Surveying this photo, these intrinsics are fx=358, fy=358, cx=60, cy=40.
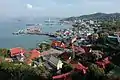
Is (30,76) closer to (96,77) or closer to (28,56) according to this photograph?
(96,77)

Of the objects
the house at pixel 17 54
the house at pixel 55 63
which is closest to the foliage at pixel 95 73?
the house at pixel 55 63

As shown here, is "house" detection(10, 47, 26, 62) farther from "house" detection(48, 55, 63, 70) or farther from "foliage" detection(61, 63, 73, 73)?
"foliage" detection(61, 63, 73, 73)

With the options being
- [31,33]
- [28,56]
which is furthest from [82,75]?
[31,33]

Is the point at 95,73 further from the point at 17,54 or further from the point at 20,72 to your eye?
the point at 17,54

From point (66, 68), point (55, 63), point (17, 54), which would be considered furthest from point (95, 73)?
point (17, 54)

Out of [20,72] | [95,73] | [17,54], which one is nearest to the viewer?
[95,73]

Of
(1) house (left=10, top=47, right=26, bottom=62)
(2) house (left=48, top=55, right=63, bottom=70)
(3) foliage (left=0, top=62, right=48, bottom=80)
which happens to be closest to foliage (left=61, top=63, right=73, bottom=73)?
(2) house (left=48, top=55, right=63, bottom=70)

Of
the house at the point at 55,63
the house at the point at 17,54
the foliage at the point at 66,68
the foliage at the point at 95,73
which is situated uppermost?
the foliage at the point at 95,73

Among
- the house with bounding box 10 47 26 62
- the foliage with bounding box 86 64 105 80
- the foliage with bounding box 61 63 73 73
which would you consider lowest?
the house with bounding box 10 47 26 62

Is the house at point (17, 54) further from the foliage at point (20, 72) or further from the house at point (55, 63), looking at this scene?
the foliage at point (20, 72)

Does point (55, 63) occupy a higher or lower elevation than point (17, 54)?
higher

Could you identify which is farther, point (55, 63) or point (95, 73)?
point (55, 63)

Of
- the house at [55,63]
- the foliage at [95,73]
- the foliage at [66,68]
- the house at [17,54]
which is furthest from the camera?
the house at [17,54]
